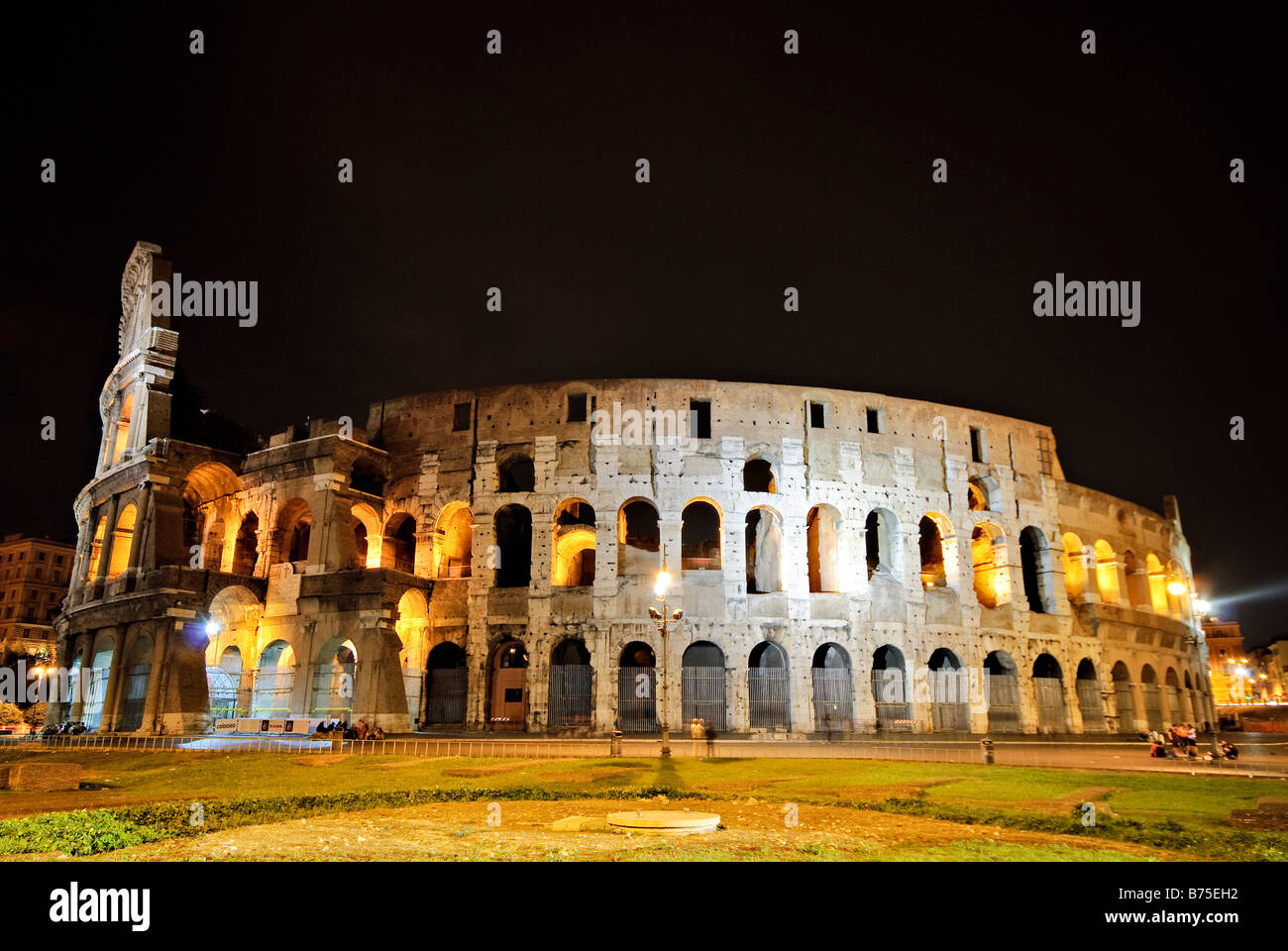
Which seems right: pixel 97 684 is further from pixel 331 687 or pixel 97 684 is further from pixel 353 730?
pixel 353 730

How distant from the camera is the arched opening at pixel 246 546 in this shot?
115ft

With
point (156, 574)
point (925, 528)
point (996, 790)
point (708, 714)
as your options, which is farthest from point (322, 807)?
point (925, 528)

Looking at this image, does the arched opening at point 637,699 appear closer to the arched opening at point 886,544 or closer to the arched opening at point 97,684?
the arched opening at point 886,544

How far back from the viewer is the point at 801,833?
9.13m

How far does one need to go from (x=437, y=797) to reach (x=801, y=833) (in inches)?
232

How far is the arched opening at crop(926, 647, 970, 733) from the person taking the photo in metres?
31.7

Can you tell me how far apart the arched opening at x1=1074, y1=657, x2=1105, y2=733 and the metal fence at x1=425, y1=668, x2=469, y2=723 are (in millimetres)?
24498

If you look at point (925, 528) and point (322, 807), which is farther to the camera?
point (925, 528)

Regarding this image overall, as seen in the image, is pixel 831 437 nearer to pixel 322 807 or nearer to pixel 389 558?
pixel 389 558

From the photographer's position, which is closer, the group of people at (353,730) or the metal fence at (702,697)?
the group of people at (353,730)

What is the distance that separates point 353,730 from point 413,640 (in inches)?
213

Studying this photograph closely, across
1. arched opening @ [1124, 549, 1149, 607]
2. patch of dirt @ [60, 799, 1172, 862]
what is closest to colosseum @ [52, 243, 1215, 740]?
arched opening @ [1124, 549, 1149, 607]

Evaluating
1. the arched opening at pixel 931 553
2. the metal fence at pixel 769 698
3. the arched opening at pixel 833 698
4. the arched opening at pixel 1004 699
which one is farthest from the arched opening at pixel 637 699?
the arched opening at pixel 1004 699

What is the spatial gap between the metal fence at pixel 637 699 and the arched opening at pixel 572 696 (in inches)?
41.1
